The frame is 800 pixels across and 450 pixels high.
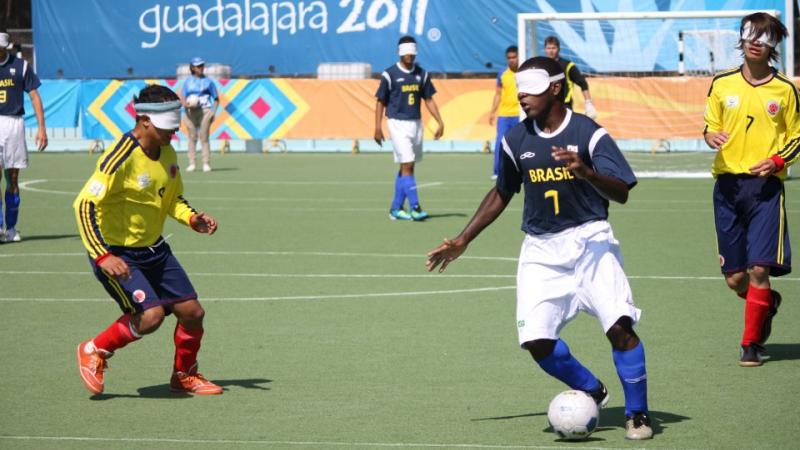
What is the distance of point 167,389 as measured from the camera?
28.7ft

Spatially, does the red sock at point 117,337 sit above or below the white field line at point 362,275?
above

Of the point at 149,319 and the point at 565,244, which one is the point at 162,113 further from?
the point at 565,244

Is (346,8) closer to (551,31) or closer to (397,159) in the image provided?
(551,31)

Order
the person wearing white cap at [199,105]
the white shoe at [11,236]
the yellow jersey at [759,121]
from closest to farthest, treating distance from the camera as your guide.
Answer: the yellow jersey at [759,121]
the white shoe at [11,236]
the person wearing white cap at [199,105]

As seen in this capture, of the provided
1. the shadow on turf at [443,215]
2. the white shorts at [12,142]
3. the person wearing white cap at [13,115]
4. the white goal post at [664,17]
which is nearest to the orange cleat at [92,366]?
the person wearing white cap at [13,115]

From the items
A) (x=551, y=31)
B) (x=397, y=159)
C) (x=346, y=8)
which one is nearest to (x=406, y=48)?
(x=397, y=159)

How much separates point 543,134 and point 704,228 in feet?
34.8

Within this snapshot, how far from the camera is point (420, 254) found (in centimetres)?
1529

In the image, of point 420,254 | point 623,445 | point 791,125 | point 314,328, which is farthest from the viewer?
point 420,254

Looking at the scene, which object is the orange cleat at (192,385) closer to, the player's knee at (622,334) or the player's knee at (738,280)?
the player's knee at (622,334)

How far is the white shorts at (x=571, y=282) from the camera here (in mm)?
7211

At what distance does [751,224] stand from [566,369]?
255 centimetres

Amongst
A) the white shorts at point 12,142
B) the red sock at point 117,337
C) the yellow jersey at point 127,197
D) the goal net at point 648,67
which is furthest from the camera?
the goal net at point 648,67

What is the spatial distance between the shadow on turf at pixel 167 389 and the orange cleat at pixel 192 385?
4cm
